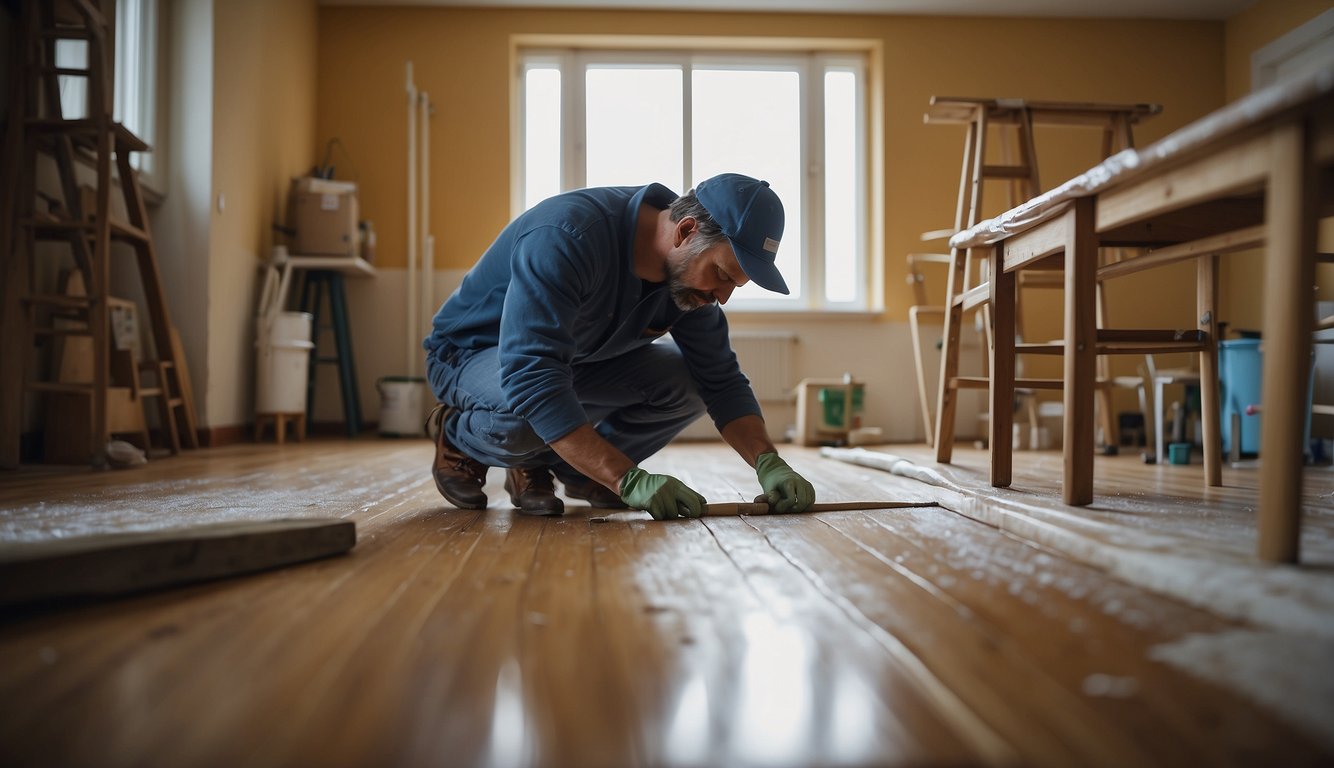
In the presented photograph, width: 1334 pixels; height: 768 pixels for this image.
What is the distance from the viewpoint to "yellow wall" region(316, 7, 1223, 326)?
549 centimetres

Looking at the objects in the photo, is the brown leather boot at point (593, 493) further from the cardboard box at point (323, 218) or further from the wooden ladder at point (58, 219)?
the cardboard box at point (323, 218)

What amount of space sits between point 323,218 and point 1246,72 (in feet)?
18.3

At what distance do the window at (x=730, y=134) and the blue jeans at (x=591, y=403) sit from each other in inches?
143

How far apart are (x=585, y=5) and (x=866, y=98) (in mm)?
1903

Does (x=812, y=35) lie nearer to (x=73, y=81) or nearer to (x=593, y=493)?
(x=73, y=81)

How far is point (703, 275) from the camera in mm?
1731

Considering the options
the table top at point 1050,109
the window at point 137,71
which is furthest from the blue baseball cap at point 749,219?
the window at point 137,71

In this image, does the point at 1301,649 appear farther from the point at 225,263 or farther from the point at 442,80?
the point at 442,80

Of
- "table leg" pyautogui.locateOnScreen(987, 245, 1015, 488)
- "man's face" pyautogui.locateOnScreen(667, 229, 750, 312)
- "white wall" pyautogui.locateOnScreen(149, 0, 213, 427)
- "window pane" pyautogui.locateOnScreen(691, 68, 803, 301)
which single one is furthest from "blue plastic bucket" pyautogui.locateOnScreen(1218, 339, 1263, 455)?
"white wall" pyautogui.locateOnScreen(149, 0, 213, 427)

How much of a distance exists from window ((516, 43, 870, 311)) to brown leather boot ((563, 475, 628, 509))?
3.72 meters

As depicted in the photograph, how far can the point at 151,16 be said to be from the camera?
13.0 feet

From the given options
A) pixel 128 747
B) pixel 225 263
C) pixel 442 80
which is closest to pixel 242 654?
pixel 128 747

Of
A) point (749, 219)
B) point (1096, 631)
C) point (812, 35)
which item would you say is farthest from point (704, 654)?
point (812, 35)

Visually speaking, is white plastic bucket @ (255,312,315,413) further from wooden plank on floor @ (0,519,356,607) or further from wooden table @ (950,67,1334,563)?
wooden table @ (950,67,1334,563)
